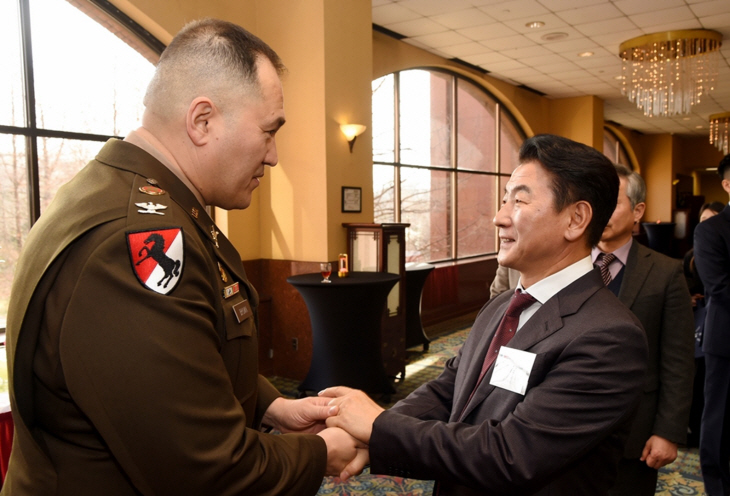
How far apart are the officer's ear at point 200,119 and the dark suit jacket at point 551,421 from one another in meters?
0.83

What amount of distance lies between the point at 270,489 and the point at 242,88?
0.82 m

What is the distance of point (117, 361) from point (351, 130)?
16.1 feet

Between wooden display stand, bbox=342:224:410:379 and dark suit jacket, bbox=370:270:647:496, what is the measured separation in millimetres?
3998

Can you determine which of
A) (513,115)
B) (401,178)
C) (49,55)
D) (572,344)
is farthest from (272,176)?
(513,115)

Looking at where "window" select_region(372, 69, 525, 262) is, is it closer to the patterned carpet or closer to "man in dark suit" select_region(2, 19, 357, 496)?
the patterned carpet

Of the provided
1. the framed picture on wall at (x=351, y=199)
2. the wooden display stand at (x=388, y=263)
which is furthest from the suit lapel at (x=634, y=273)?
the framed picture on wall at (x=351, y=199)

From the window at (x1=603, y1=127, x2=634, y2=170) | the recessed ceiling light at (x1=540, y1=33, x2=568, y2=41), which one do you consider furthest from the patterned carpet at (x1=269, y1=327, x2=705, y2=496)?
the window at (x1=603, y1=127, x2=634, y2=170)

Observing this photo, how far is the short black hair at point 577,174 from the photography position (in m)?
1.48

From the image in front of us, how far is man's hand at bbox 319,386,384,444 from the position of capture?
1491 mm

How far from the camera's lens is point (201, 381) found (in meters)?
0.96

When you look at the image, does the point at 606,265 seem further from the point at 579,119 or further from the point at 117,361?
the point at 579,119

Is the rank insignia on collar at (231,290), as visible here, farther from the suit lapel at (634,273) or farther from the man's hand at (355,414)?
the suit lapel at (634,273)

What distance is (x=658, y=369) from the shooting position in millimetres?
2178

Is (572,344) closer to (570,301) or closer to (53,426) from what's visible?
(570,301)
